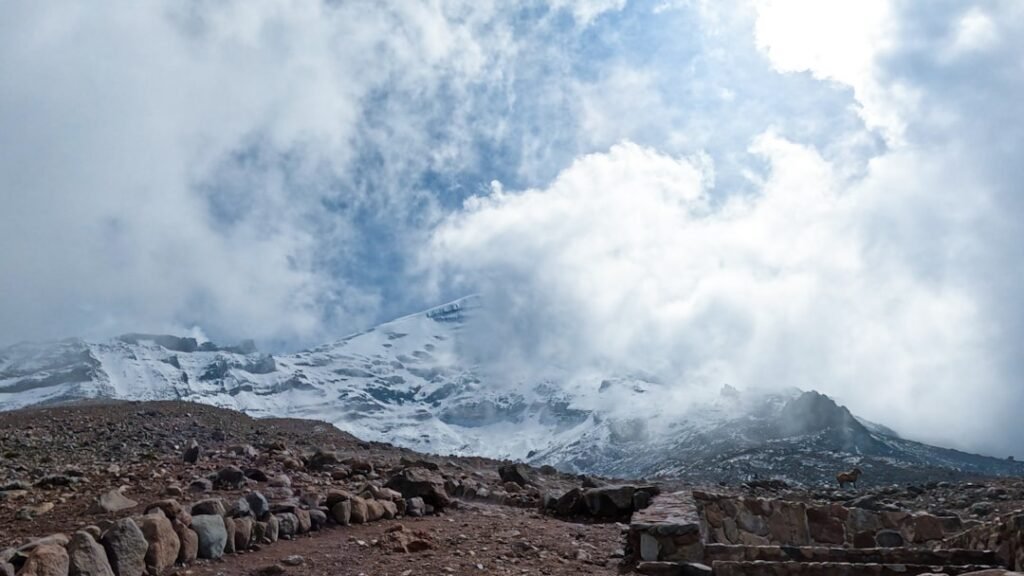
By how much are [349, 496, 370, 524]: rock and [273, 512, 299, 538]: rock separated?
1.14 meters

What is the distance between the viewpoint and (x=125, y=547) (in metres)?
8.10

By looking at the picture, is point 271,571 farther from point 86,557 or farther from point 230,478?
point 230,478

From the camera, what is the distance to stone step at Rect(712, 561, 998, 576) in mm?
7434

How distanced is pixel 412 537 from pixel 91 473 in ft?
24.9

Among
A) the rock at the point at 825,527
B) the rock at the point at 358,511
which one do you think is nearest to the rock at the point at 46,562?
the rock at the point at 358,511

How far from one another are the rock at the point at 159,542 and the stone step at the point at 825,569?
6.02 metres

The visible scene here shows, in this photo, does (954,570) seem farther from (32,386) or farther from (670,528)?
(32,386)

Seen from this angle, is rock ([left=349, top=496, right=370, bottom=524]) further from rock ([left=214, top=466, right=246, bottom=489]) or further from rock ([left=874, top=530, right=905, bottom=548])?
rock ([left=874, top=530, right=905, bottom=548])

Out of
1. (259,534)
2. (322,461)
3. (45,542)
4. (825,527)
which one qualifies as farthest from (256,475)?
(825,527)

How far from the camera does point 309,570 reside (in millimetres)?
8930

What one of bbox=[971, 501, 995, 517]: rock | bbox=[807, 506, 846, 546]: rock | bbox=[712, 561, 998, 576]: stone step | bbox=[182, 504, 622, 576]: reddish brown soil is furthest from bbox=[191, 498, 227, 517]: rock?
bbox=[971, 501, 995, 517]: rock

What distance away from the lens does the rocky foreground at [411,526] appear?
8.38 metres

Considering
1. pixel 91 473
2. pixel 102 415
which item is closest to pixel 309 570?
pixel 91 473

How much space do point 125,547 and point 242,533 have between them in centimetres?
188
